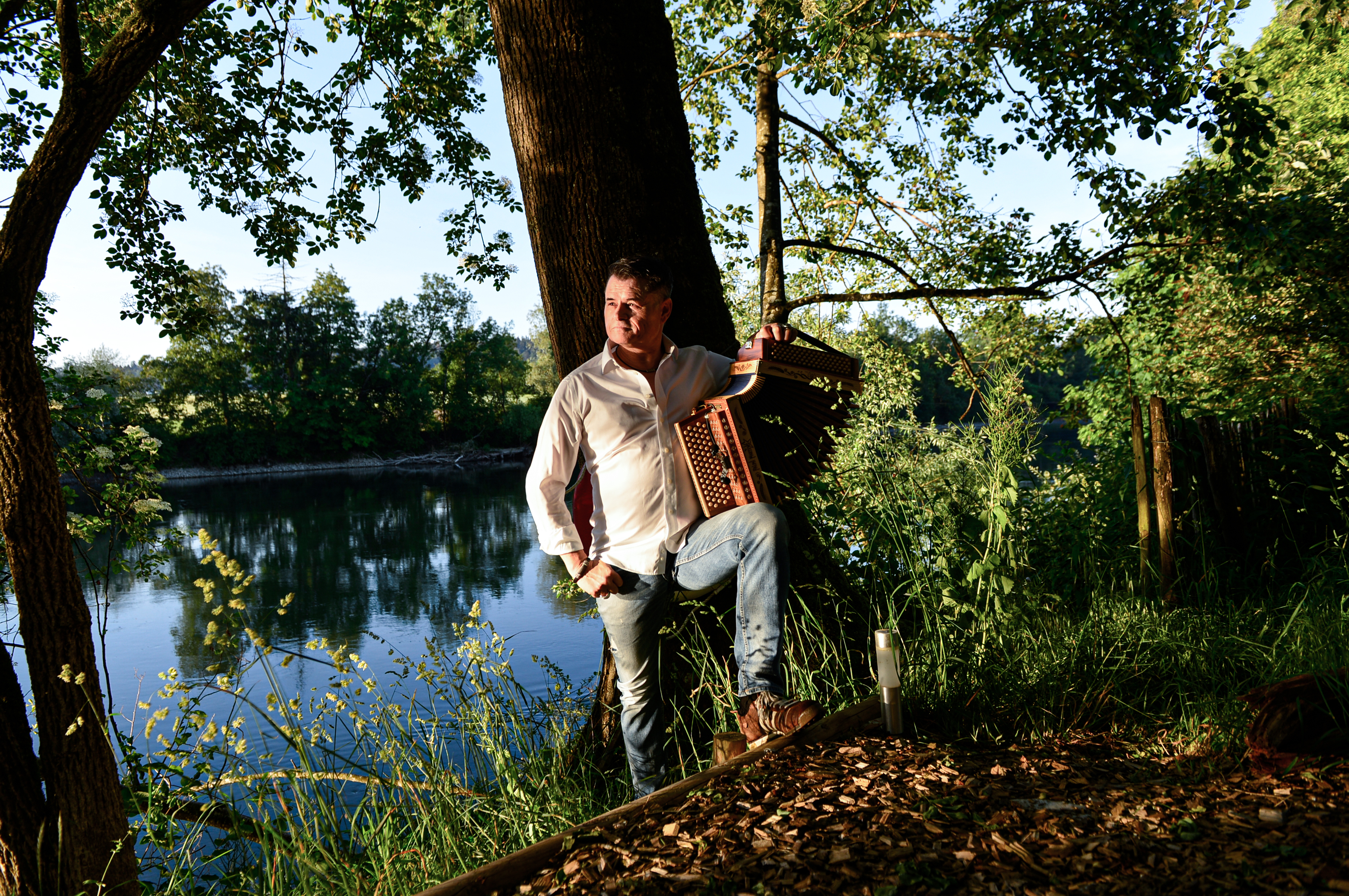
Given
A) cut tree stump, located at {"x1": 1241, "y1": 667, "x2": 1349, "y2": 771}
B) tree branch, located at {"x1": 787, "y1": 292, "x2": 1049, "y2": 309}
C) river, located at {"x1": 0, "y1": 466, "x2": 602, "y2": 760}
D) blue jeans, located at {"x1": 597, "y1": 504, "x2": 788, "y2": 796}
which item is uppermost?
tree branch, located at {"x1": 787, "y1": 292, "x2": 1049, "y2": 309}

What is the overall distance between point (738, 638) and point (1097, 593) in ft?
8.58

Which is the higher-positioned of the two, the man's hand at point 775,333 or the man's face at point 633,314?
the man's face at point 633,314

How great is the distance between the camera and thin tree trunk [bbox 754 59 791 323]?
899cm

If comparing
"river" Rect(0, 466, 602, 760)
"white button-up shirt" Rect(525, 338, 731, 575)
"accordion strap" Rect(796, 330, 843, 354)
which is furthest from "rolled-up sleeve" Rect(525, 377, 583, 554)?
"river" Rect(0, 466, 602, 760)

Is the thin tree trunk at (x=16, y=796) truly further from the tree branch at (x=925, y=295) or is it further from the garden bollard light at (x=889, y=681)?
the tree branch at (x=925, y=295)

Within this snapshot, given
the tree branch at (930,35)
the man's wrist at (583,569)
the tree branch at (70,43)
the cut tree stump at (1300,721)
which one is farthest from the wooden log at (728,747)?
the tree branch at (930,35)

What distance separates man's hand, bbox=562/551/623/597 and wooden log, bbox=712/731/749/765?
0.67 metres

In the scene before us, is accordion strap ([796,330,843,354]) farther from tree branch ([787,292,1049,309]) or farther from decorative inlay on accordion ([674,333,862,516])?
tree branch ([787,292,1049,309])

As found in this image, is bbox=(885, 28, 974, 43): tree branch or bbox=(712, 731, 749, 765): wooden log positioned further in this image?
bbox=(885, 28, 974, 43): tree branch

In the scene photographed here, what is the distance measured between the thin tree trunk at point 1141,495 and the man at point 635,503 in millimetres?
3199

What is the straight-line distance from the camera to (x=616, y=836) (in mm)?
2639

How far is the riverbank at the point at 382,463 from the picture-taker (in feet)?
193

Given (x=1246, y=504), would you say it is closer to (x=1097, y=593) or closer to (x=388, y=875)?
(x=1097, y=593)

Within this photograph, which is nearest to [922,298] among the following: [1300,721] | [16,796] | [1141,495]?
[1141,495]
